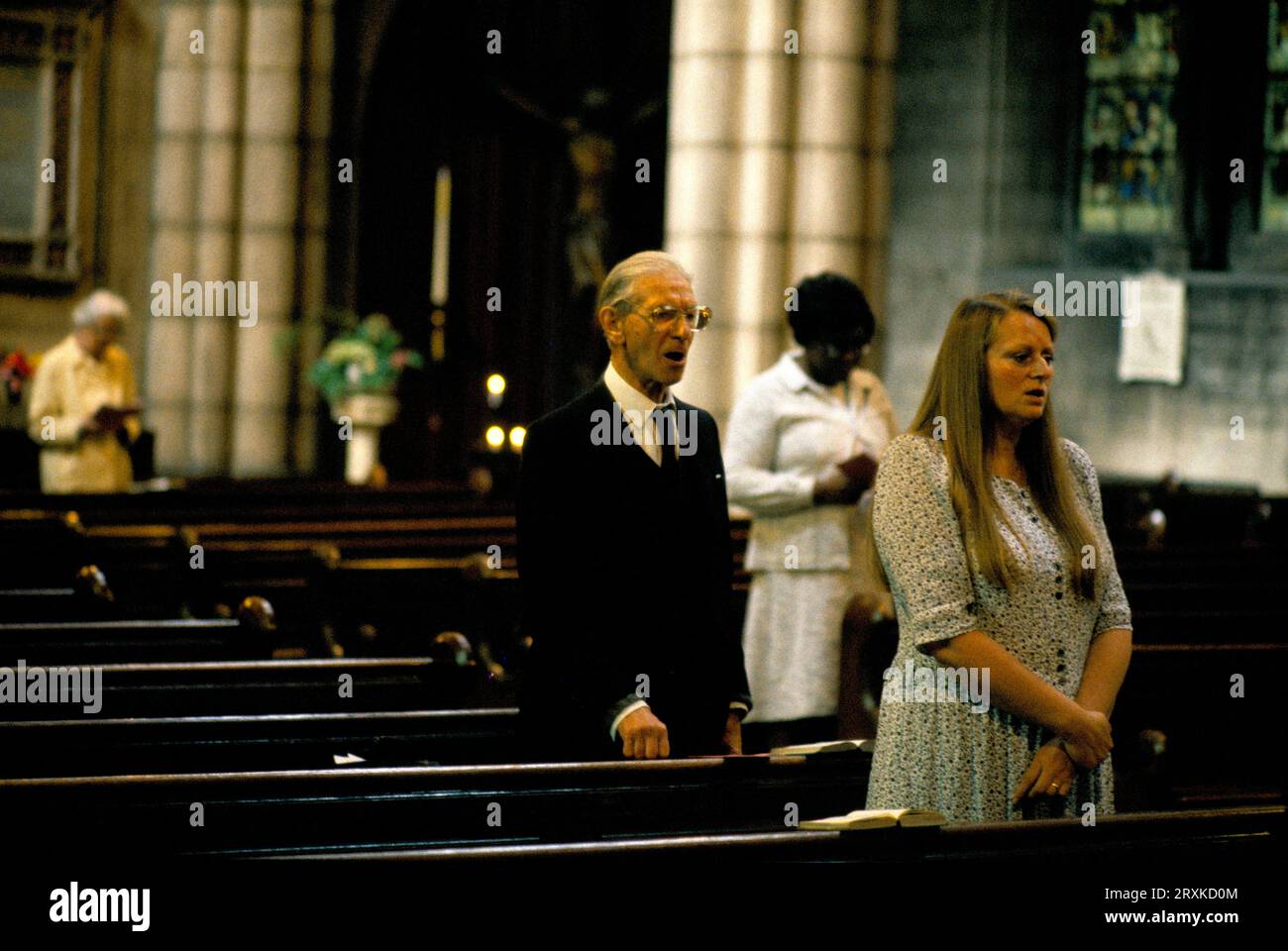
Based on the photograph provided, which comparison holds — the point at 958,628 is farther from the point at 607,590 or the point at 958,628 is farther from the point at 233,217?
the point at 233,217

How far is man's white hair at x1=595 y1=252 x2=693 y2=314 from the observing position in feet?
11.3

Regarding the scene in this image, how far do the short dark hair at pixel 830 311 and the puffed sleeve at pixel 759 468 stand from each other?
0.22m

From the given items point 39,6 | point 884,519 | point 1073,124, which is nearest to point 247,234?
point 39,6

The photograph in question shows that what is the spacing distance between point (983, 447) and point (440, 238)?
11071 mm

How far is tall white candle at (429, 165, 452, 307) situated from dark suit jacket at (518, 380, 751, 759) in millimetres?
10512

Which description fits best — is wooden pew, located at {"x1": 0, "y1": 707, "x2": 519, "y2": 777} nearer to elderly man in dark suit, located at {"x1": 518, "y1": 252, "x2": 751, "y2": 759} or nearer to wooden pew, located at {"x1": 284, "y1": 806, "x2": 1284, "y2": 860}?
elderly man in dark suit, located at {"x1": 518, "y1": 252, "x2": 751, "y2": 759}

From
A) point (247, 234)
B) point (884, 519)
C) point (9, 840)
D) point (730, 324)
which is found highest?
point (247, 234)

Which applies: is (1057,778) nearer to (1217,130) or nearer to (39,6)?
(1217,130)

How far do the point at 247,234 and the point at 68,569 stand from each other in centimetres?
647

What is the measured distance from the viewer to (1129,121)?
1195 cm

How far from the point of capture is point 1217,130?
11.5 meters

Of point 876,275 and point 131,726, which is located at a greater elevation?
point 876,275

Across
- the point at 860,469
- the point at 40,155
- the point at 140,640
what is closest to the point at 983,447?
the point at 860,469

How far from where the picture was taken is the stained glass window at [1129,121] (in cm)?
1182
